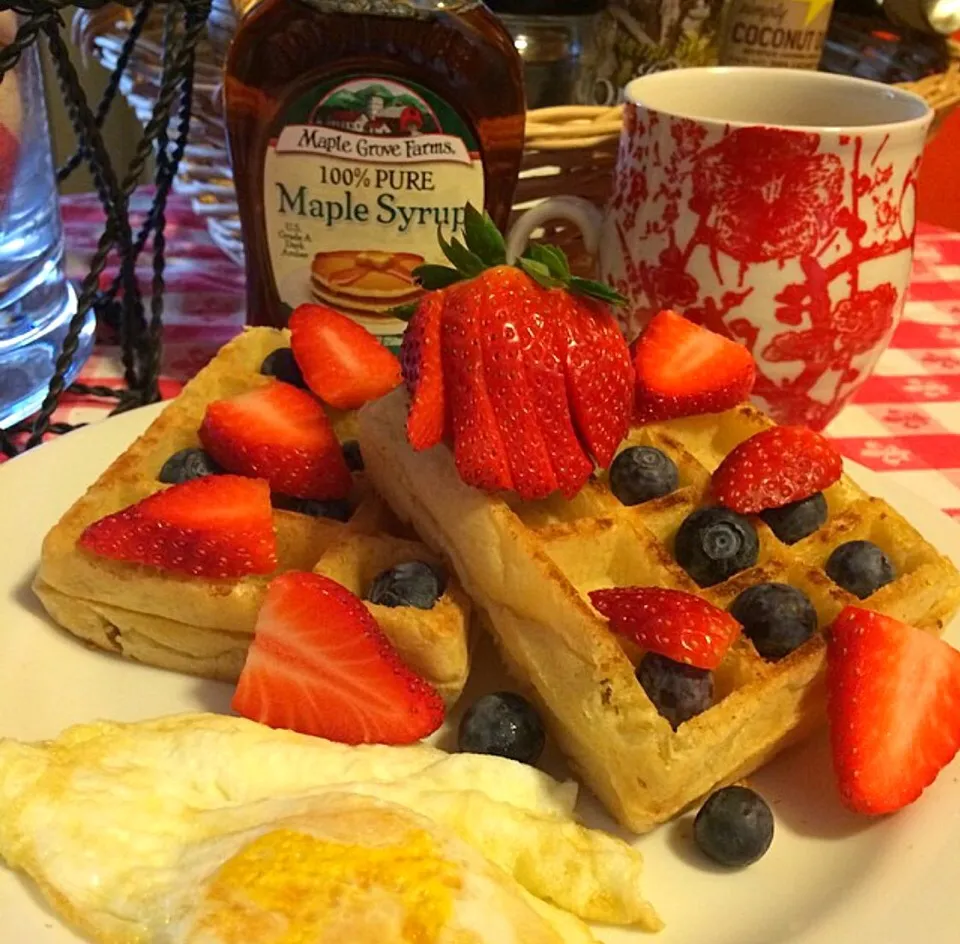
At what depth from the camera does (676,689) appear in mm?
832

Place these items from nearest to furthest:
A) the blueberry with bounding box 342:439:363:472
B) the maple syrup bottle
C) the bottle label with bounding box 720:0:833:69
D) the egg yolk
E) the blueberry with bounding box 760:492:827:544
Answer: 1. the egg yolk
2. the blueberry with bounding box 760:492:827:544
3. the blueberry with bounding box 342:439:363:472
4. the maple syrup bottle
5. the bottle label with bounding box 720:0:833:69

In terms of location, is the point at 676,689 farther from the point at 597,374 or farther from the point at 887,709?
the point at 597,374

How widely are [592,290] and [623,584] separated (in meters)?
0.25

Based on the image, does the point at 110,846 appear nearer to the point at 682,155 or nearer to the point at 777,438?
the point at 777,438

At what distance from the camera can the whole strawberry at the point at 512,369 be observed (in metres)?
0.89

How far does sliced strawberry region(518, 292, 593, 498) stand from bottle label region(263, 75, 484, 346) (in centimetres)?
41

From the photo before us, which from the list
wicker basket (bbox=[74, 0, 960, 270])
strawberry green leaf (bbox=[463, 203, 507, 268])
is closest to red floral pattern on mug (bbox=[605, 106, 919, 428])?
wicker basket (bbox=[74, 0, 960, 270])

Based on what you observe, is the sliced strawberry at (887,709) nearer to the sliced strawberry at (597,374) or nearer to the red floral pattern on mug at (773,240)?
the sliced strawberry at (597,374)

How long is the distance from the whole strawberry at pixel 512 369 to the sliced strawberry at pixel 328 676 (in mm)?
147

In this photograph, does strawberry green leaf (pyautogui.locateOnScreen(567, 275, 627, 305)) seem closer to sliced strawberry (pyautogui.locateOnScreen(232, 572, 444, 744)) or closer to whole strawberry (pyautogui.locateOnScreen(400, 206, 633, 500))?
whole strawberry (pyautogui.locateOnScreen(400, 206, 633, 500))

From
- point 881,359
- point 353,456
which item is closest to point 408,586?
point 353,456

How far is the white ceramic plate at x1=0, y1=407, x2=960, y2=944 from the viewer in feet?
2.41

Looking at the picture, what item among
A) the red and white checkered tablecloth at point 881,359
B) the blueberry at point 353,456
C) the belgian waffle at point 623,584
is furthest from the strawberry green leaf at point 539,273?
the red and white checkered tablecloth at point 881,359

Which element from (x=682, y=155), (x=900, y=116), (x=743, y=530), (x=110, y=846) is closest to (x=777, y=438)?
(x=743, y=530)
